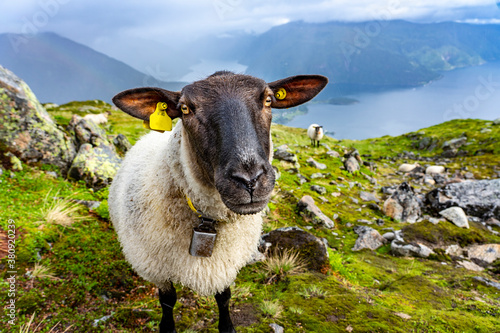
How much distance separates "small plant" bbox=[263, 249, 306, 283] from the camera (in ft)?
16.3

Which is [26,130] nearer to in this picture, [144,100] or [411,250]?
[144,100]

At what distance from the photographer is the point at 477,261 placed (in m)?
7.40

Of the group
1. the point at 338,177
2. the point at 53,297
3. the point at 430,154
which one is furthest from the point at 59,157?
the point at 430,154

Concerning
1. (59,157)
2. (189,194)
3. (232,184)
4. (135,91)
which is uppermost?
(135,91)

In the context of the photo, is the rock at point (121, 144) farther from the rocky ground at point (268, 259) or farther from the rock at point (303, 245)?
the rock at point (303, 245)

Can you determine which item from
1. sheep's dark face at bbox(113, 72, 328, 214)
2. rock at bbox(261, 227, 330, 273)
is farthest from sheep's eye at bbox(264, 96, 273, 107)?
rock at bbox(261, 227, 330, 273)

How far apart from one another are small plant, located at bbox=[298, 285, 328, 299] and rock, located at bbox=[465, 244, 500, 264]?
6.63 m

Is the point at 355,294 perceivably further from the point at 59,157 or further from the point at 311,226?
the point at 59,157

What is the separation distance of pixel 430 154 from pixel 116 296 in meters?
34.3

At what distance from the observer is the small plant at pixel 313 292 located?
→ 13.6 ft

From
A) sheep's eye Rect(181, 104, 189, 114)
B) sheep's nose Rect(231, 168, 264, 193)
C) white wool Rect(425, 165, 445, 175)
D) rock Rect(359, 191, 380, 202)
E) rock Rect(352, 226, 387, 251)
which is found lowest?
rock Rect(352, 226, 387, 251)

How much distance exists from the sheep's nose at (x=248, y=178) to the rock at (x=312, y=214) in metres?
7.14

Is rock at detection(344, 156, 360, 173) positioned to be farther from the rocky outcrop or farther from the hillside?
the rocky outcrop

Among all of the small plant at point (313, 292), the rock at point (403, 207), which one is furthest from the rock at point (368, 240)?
the small plant at point (313, 292)
